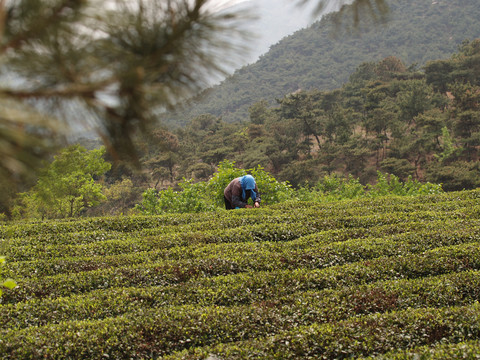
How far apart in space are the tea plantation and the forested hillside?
60.2 metres

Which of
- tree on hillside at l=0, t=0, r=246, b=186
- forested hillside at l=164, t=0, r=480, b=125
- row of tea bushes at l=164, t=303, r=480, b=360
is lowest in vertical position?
row of tea bushes at l=164, t=303, r=480, b=360

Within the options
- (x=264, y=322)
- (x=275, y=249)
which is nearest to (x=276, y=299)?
(x=264, y=322)

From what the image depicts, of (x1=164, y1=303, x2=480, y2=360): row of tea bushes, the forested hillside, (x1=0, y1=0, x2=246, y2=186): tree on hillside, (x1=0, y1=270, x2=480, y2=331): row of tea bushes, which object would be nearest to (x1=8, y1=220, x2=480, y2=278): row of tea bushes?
(x1=0, y1=270, x2=480, y2=331): row of tea bushes

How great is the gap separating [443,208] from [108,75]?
10.8 meters

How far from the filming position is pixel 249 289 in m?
5.59

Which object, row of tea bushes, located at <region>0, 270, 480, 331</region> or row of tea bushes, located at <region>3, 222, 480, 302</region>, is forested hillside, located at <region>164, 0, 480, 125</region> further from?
row of tea bushes, located at <region>0, 270, 480, 331</region>

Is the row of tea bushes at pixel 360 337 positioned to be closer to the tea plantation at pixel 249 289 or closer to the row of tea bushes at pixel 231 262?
the tea plantation at pixel 249 289

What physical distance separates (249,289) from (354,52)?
7941cm

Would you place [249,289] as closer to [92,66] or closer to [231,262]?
[231,262]

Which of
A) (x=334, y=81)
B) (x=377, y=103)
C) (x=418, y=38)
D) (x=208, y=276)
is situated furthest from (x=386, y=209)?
(x=418, y=38)

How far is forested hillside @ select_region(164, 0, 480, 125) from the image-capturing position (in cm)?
6800

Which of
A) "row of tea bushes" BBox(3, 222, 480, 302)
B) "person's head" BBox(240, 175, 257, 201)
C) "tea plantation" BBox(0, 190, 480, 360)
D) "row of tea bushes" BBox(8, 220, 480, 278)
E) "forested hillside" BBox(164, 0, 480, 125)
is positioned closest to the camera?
"tea plantation" BBox(0, 190, 480, 360)

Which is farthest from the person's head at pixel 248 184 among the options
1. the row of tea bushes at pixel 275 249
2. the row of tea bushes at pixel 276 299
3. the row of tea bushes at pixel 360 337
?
the row of tea bushes at pixel 360 337

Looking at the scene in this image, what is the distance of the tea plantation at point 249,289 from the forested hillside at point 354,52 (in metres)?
60.2
